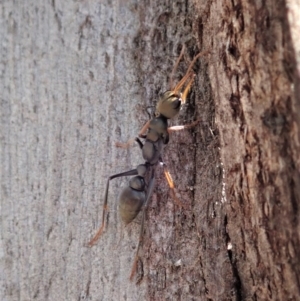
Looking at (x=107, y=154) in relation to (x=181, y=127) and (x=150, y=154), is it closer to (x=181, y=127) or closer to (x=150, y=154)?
(x=150, y=154)

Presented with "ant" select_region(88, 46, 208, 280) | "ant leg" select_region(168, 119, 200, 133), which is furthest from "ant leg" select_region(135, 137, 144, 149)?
"ant leg" select_region(168, 119, 200, 133)

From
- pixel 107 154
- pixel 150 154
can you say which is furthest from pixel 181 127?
pixel 107 154

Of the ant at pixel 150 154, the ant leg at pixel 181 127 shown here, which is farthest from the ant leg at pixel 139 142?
the ant leg at pixel 181 127

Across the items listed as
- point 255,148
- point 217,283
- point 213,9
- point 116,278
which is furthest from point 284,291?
point 213,9

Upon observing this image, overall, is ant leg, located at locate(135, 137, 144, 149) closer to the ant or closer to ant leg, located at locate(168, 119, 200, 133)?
the ant

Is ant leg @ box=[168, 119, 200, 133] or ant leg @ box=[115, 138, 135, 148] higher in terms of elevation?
ant leg @ box=[168, 119, 200, 133]

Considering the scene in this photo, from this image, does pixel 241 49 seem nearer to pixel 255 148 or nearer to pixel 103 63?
pixel 255 148

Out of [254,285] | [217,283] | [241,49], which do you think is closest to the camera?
[241,49]
